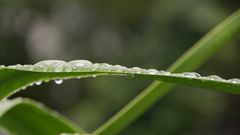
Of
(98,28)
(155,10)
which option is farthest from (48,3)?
(155,10)

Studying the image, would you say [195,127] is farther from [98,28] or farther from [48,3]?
[48,3]

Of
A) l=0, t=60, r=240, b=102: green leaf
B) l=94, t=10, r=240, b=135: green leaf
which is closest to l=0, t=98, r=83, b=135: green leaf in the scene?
l=94, t=10, r=240, b=135: green leaf

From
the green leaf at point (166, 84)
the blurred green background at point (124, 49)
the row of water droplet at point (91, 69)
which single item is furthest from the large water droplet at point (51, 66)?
the blurred green background at point (124, 49)

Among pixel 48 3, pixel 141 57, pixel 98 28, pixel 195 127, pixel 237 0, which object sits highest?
pixel 48 3

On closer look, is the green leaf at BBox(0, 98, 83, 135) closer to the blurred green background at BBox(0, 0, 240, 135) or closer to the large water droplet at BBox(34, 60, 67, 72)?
the large water droplet at BBox(34, 60, 67, 72)

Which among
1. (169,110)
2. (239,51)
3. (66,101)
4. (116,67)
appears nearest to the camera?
(116,67)

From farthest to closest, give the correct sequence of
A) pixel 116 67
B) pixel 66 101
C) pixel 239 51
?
1. pixel 66 101
2. pixel 239 51
3. pixel 116 67
